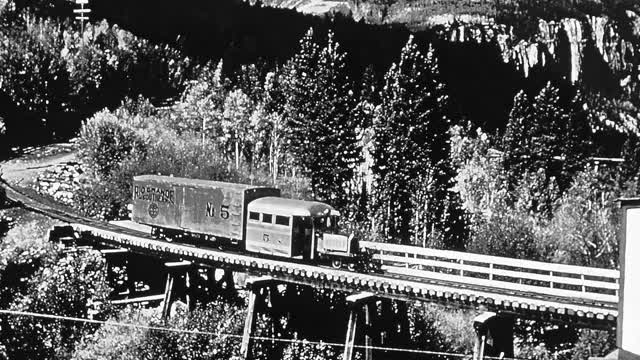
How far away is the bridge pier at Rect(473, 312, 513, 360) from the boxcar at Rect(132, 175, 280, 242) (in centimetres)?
653

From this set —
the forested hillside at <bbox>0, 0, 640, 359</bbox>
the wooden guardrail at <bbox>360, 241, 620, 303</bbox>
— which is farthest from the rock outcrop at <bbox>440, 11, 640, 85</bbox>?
the wooden guardrail at <bbox>360, 241, 620, 303</bbox>

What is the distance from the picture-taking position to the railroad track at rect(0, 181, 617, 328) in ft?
41.8

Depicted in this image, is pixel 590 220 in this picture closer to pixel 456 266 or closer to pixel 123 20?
pixel 456 266

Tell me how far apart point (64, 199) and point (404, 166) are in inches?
340

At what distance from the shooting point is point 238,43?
1920 centimetres

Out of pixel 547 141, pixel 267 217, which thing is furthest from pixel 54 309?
pixel 547 141

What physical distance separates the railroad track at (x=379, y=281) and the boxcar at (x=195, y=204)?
0.69 metres

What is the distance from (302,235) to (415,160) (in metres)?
4.75

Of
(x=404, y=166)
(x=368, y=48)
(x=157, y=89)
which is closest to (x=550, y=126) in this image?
(x=404, y=166)

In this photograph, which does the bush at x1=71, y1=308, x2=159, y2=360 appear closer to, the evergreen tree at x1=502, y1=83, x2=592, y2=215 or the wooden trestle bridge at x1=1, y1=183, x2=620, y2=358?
the wooden trestle bridge at x1=1, y1=183, x2=620, y2=358

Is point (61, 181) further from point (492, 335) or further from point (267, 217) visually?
point (492, 335)

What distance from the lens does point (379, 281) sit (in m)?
14.5

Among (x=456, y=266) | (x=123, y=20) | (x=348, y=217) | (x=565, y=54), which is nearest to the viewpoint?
(x=456, y=266)

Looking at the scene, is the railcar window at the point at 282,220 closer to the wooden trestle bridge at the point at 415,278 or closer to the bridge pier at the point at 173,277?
the wooden trestle bridge at the point at 415,278
